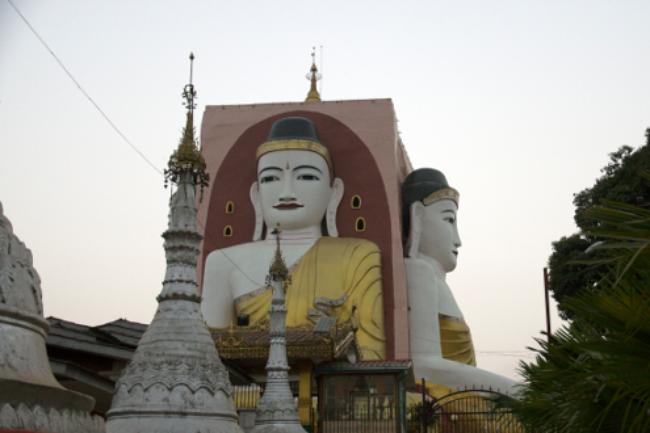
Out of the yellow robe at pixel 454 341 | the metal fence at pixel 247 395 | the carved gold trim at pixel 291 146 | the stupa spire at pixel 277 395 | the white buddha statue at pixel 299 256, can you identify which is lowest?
the stupa spire at pixel 277 395

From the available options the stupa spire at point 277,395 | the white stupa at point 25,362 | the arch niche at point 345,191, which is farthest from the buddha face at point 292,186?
the white stupa at point 25,362

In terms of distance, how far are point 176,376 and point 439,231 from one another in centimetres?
2053

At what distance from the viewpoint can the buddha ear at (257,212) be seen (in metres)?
26.1

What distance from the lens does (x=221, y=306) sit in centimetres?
2491

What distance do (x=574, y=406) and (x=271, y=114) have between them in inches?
863

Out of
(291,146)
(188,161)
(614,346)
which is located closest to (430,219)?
(291,146)

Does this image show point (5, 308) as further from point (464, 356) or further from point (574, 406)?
point (464, 356)

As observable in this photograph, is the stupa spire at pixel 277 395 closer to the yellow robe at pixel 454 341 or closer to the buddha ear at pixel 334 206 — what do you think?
the buddha ear at pixel 334 206

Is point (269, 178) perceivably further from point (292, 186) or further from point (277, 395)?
point (277, 395)

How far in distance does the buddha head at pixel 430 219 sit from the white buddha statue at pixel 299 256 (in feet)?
6.20

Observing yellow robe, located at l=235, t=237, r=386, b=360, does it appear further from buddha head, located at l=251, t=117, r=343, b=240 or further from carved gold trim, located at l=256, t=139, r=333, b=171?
carved gold trim, located at l=256, t=139, r=333, b=171

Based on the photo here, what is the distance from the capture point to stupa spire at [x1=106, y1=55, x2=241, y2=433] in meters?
6.63

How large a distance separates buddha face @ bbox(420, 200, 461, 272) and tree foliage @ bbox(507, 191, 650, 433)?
785 inches

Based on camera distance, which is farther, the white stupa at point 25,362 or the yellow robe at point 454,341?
the yellow robe at point 454,341
